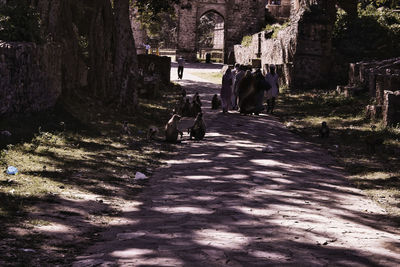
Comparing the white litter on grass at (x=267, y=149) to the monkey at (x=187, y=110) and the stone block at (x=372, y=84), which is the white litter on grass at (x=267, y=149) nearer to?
the monkey at (x=187, y=110)

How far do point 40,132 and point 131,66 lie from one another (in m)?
6.40

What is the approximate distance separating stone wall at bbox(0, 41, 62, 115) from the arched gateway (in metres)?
37.8

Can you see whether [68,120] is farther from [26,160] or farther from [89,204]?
[89,204]

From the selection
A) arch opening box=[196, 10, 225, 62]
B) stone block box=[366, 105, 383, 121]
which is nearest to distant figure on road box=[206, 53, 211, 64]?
arch opening box=[196, 10, 225, 62]

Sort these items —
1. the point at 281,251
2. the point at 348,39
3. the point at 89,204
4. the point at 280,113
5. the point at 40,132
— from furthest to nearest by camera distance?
the point at 348,39, the point at 280,113, the point at 40,132, the point at 89,204, the point at 281,251

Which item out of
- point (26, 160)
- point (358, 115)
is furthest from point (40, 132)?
point (358, 115)

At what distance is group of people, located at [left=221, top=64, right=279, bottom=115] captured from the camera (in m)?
19.1

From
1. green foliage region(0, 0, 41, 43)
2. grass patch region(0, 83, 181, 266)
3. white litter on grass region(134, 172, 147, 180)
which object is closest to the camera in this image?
grass patch region(0, 83, 181, 266)

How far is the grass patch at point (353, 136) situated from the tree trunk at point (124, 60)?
4.61 meters

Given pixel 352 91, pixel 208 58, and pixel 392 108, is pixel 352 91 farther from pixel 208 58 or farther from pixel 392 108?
pixel 208 58

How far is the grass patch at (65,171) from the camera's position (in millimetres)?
6160

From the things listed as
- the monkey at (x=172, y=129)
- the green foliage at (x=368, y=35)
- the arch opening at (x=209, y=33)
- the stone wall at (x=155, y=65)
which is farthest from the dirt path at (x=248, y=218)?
the arch opening at (x=209, y=33)

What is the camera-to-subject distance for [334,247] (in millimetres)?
6008

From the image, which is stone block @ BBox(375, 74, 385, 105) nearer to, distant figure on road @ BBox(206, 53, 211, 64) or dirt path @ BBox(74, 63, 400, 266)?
dirt path @ BBox(74, 63, 400, 266)
